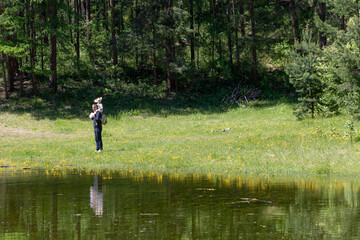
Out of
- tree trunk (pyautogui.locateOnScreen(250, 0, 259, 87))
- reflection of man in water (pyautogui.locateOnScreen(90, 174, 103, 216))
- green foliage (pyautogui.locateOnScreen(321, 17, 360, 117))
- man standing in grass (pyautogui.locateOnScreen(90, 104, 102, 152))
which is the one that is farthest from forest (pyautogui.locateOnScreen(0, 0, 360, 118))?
reflection of man in water (pyautogui.locateOnScreen(90, 174, 103, 216))

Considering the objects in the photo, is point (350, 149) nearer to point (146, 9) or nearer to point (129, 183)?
point (129, 183)

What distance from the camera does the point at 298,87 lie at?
102 feet

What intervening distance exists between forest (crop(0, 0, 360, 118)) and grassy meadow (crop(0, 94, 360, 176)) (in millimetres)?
4736

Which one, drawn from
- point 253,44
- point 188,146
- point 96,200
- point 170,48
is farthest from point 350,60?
point 170,48

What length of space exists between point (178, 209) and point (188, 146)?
39.1ft

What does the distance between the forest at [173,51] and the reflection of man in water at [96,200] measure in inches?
863

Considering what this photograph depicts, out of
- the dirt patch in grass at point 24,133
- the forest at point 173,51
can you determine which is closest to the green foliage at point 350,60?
the forest at point 173,51

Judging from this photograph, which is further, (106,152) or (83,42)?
(83,42)

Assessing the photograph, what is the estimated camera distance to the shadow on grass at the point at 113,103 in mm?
36594

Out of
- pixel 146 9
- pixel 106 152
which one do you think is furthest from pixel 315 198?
pixel 146 9

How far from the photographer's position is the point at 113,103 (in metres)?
39.9

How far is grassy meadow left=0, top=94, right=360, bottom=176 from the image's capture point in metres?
15.4

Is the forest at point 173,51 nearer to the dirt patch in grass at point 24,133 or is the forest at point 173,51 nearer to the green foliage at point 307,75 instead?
the green foliage at point 307,75

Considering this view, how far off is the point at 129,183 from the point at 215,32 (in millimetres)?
37958
